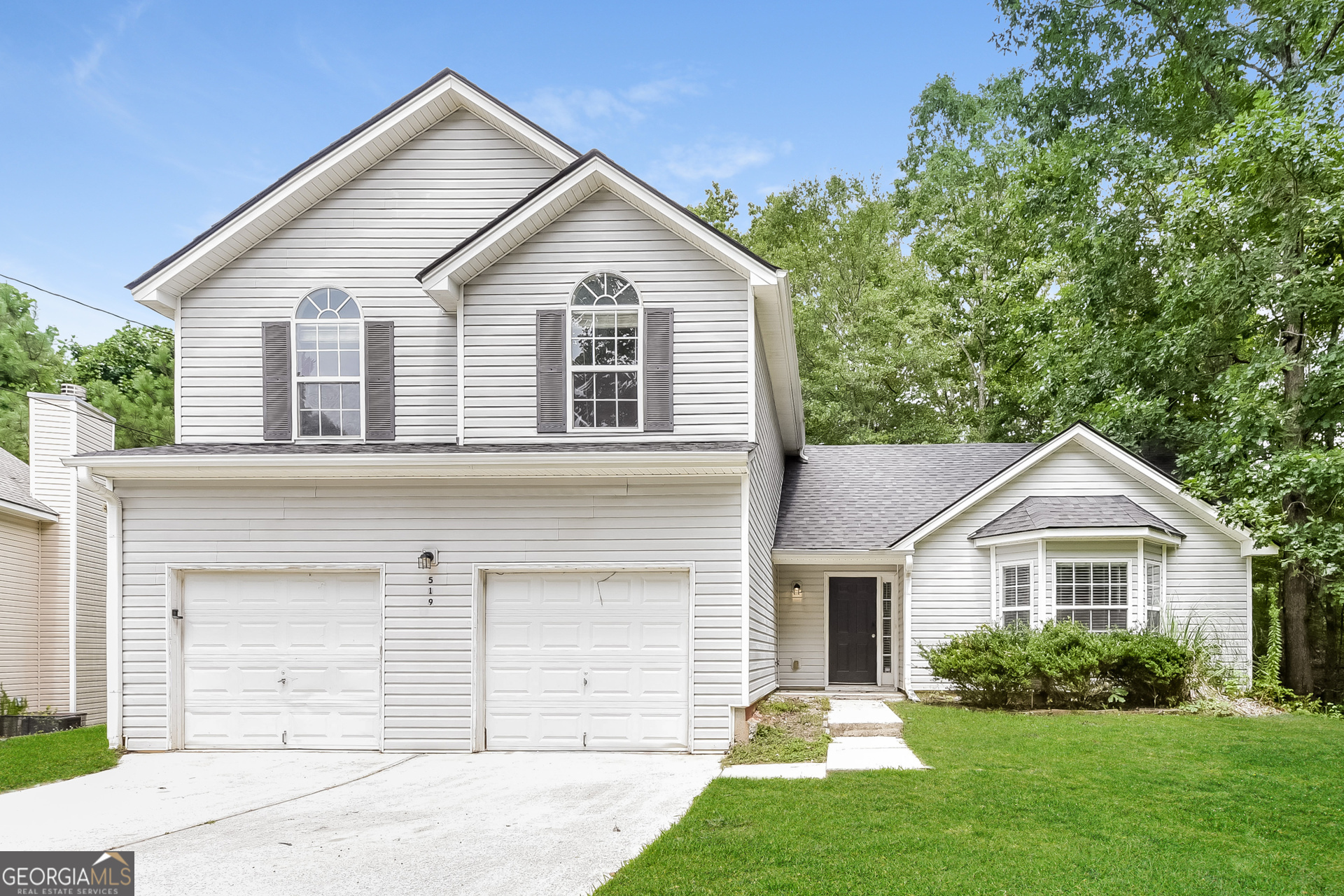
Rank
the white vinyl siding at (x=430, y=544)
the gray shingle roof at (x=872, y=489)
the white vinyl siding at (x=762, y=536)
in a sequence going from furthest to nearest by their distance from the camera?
the gray shingle roof at (x=872, y=489), the white vinyl siding at (x=762, y=536), the white vinyl siding at (x=430, y=544)

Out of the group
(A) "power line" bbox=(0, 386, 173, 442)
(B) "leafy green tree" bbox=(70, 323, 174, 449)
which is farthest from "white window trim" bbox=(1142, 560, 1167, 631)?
(B) "leafy green tree" bbox=(70, 323, 174, 449)

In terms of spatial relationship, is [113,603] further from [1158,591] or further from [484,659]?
[1158,591]

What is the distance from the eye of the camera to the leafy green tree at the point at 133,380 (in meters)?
25.2

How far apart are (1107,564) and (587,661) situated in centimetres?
819

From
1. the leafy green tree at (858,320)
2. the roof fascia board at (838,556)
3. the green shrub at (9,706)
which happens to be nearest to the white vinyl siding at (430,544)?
the roof fascia board at (838,556)

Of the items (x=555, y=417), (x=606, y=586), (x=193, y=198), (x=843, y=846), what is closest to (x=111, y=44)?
(x=193, y=198)

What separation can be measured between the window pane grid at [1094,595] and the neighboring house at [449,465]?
16.5 ft

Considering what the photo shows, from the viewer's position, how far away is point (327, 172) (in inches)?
424

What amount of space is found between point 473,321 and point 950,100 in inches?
890

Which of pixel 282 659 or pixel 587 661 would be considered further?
pixel 282 659

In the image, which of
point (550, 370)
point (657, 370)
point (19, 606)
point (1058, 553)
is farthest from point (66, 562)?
point (1058, 553)

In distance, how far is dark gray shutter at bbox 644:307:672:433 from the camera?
1005cm

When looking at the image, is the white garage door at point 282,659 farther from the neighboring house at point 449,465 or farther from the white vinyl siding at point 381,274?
the white vinyl siding at point 381,274

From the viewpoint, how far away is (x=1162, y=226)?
631 inches
